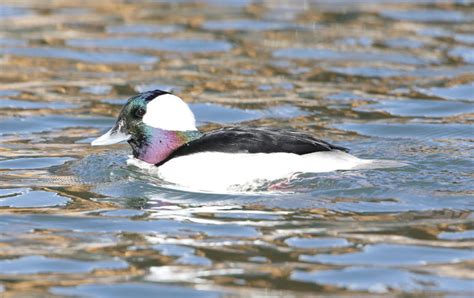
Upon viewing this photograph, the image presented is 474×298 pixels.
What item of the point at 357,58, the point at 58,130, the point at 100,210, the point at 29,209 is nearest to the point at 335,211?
the point at 100,210

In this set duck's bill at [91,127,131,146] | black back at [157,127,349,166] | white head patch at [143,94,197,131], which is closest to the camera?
black back at [157,127,349,166]

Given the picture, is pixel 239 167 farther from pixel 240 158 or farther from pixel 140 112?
pixel 140 112

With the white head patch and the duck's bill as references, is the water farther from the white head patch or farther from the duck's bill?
the white head patch

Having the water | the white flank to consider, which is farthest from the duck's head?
the white flank

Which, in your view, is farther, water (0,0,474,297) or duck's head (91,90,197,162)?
duck's head (91,90,197,162)

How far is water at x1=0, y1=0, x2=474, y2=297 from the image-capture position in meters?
7.00

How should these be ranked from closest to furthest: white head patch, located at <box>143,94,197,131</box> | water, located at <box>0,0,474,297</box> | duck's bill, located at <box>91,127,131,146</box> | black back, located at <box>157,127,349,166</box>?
water, located at <box>0,0,474,297</box>, black back, located at <box>157,127,349,166</box>, white head patch, located at <box>143,94,197,131</box>, duck's bill, located at <box>91,127,131,146</box>

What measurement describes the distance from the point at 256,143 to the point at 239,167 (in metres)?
0.24

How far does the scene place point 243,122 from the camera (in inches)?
485

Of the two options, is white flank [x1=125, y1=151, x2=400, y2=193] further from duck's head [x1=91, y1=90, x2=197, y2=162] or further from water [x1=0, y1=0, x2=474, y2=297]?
duck's head [x1=91, y1=90, x2=197, y2=162]

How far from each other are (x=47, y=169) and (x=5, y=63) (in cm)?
496

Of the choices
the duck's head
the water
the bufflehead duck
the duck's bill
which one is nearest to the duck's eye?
the duck's head

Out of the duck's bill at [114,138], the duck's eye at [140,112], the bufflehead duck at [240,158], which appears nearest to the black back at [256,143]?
the bufflehead duck at [240,158]

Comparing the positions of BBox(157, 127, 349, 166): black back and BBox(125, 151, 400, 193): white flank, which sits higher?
BBox(157, 127, 349, 166): black back
